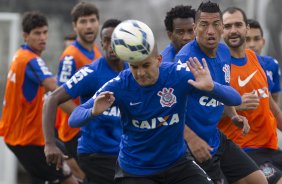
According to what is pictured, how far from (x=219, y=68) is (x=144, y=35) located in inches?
55.1

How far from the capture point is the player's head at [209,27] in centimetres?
807

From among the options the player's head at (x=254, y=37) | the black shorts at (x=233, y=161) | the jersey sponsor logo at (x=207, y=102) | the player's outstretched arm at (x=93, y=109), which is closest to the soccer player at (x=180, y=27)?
the jersey sponsor logo at (x=207, y=102)

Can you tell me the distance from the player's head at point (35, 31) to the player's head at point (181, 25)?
261 centimetres

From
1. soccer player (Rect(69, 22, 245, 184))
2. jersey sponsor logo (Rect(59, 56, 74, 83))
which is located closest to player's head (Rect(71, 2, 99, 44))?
jersey sponsor logo (Rect(59, 56, 74, 83))

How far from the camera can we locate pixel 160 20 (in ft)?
57.9

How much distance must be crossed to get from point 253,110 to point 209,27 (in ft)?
4.66

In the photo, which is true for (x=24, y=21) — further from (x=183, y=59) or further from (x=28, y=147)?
(x=183, y=59)

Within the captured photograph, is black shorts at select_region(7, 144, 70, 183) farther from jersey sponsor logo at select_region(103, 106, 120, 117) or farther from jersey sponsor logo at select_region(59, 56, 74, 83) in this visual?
jersey sponsor logo at select_region(103, 106, 120, 117)

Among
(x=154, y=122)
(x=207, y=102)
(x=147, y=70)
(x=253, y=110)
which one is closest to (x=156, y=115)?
(x=154, y=122)

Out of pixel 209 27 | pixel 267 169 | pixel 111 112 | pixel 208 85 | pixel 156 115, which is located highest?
pixel 209 27

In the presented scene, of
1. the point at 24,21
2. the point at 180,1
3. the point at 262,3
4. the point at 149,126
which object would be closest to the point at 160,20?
the point at 180,1

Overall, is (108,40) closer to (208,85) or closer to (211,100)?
(211,100)

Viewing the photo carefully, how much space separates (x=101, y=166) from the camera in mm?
9141

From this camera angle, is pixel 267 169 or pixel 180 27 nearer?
pixel 180 27
